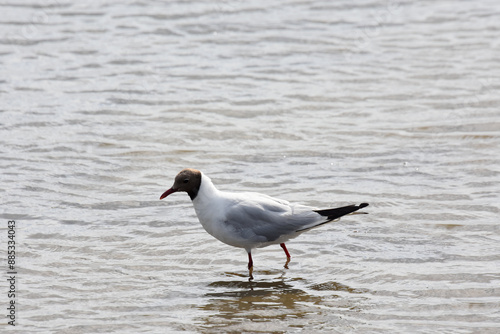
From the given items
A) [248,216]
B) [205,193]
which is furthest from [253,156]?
[248,216]

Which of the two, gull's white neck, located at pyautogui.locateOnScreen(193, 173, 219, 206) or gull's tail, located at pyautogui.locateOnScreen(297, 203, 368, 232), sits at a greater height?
gull's white neck, located at pyautogui.locateOnScreen(193, 173, 219, 206)

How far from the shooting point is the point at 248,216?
273 inches

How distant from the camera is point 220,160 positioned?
31.8ft

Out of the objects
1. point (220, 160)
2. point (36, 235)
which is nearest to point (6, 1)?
point (220, 160)

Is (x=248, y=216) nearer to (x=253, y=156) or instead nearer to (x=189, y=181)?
(x=189, y=181)

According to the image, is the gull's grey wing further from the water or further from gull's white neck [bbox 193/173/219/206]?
the water

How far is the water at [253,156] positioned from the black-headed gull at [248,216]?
35 centimetres

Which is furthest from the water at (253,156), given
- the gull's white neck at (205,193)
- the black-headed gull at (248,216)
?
the gull's white neck at (205,193)

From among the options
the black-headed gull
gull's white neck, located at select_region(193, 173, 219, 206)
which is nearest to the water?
the black-headed gull

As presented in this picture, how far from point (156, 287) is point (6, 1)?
11317 millimetres

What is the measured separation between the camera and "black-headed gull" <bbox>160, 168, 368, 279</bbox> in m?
6.88

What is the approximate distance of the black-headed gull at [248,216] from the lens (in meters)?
6.88

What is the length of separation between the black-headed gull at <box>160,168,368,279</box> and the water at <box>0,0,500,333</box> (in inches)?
13.9

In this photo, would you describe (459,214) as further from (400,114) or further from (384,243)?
(400,114)
